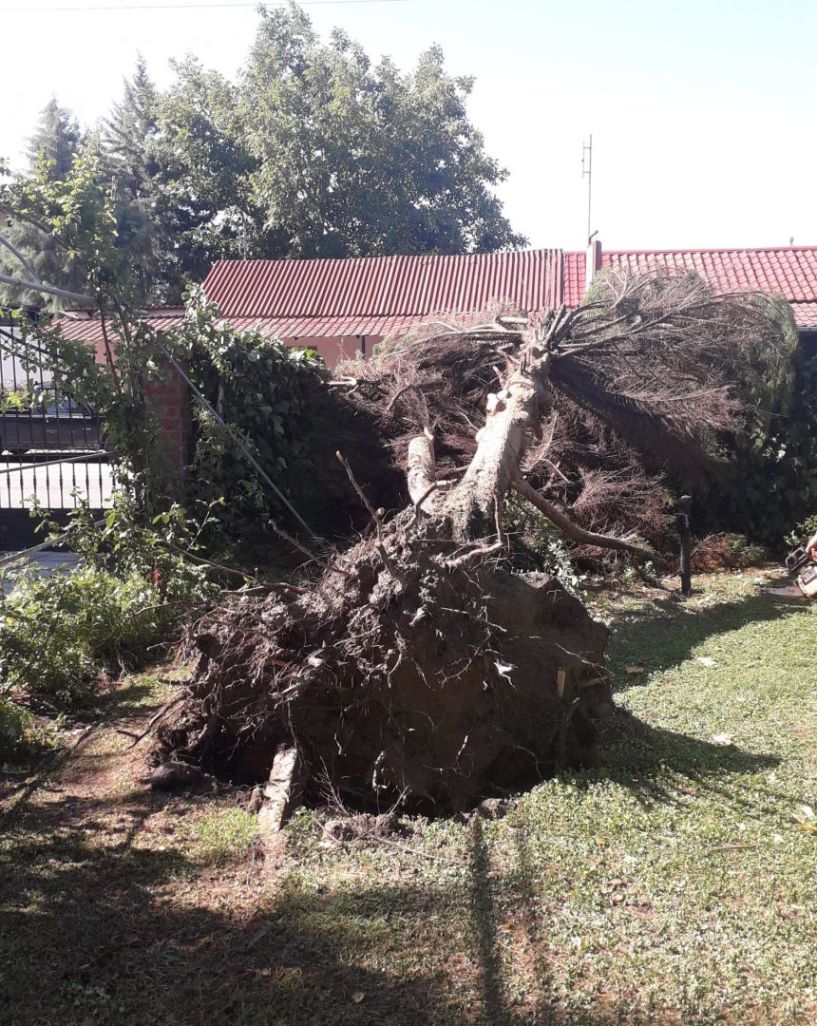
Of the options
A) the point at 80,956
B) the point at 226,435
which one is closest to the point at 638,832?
the point at 80,956

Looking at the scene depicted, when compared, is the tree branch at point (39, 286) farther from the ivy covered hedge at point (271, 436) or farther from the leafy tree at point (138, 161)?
the leafy tree at point (138, 161)

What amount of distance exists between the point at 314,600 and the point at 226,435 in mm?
4821

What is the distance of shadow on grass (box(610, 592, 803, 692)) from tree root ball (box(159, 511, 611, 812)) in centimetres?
161

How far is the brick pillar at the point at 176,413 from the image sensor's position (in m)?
9.11

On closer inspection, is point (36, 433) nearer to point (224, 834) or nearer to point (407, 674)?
point (407, 674)

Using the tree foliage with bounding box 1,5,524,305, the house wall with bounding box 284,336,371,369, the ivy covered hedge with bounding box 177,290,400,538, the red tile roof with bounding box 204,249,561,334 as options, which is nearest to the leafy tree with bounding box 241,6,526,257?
the tree foliage with bounding box 1,5,524,305

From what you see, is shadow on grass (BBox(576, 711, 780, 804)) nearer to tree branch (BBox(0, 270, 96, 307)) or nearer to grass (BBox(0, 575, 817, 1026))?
grass (BBox(0, 575, 817, 1026))

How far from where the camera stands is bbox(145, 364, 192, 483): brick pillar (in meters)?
9.11

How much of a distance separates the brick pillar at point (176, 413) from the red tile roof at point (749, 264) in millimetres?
7936

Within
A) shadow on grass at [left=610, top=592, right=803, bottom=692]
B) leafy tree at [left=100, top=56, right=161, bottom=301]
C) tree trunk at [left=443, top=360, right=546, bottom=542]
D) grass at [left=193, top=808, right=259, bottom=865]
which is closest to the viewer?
grass at [left=193, top=808, right=259, bottom=865]

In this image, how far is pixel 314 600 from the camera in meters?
4.62

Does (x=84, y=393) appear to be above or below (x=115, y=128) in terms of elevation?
below

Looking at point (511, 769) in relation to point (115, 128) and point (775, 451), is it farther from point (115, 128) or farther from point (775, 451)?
point (115, 128)

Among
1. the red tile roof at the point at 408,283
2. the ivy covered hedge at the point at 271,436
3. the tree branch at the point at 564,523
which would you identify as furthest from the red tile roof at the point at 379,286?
the tree branch at the point at 564,523
